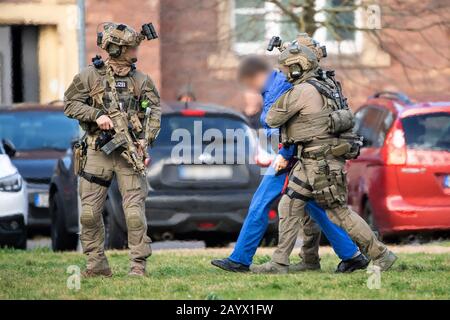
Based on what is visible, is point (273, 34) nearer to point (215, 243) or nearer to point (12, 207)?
point (215, 243)

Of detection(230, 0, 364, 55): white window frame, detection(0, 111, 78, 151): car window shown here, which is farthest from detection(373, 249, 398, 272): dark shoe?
detection(230, 0, 364, 55): white window frame

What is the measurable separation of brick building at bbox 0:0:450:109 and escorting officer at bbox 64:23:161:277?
1367cm

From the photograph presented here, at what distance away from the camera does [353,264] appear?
11305mm

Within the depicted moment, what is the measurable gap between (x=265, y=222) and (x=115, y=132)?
1452 mm

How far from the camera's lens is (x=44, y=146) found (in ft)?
59.5

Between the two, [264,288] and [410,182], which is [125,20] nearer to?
[410,182]

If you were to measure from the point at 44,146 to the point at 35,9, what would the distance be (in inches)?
275

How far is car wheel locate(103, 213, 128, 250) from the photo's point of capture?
577 inches

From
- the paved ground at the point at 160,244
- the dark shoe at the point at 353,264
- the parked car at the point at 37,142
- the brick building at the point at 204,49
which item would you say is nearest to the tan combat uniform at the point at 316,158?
the dark shoe at the point at 353,264

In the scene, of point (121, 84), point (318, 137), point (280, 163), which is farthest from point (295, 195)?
point (121, 84)

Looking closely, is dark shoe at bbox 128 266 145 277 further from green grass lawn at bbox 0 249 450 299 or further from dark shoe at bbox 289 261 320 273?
dark shoe at bbox 289 261 320 273

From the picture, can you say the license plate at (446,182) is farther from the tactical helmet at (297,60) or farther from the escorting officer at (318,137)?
the tactical helmet at (297,60)

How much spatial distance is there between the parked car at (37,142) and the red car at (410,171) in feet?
13.4
